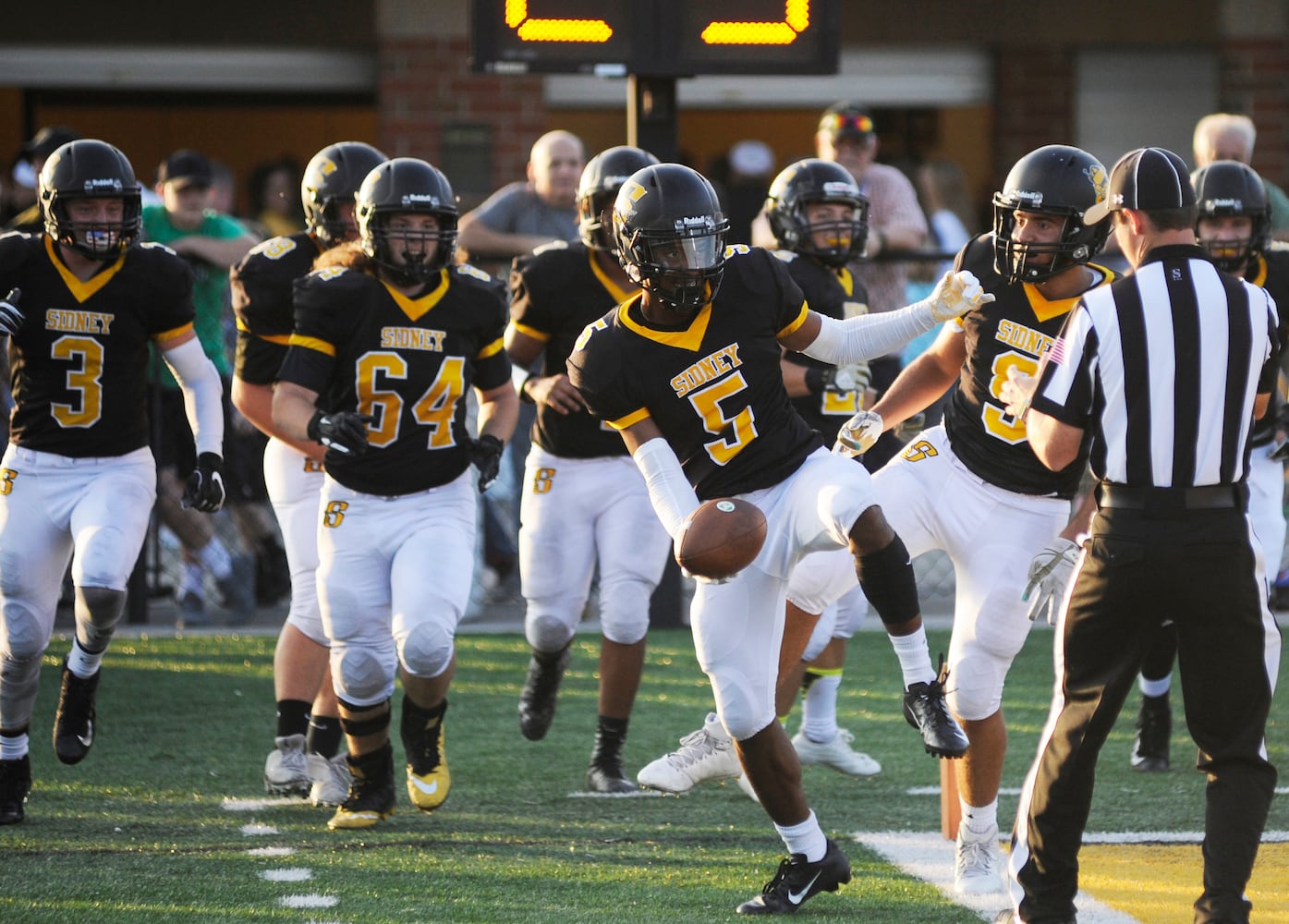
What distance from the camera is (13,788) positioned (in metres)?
5.54

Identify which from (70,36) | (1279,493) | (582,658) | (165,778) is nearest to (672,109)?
(582,658)

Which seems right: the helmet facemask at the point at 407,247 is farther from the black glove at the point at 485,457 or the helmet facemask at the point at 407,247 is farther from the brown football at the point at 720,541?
the brown football at the point at 720,541

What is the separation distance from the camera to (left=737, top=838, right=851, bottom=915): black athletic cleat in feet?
14.9

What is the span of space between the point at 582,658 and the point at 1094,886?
12.8 ft

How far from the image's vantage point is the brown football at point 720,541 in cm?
429

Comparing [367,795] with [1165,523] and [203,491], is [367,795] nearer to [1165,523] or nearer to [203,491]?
[203,491]

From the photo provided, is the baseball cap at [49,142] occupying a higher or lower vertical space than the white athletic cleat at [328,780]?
higher

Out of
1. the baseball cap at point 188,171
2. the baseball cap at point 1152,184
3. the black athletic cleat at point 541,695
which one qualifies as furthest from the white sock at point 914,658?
the baseball cap at point 188,171

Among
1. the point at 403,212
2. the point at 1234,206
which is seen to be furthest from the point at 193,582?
the point at 1234,206

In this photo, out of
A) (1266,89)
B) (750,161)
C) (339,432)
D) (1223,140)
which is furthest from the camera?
(1266,89)

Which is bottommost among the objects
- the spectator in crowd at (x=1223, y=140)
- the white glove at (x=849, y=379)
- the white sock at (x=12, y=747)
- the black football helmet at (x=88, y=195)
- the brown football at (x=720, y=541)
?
the white sock at (x=12, y=747)

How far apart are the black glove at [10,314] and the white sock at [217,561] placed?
3437 mm

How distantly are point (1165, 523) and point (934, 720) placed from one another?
0.77 m

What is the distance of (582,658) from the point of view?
8375mm
